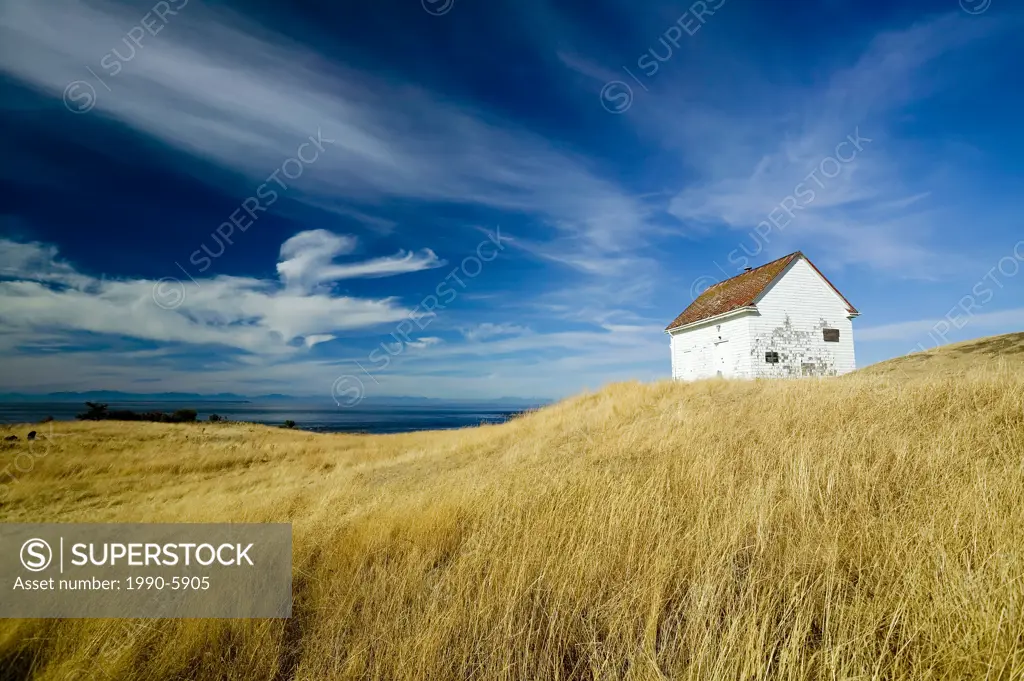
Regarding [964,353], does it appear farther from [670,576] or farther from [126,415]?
[126,415]

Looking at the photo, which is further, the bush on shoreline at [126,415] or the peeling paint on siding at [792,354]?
the bush on shoreline at [126,415]

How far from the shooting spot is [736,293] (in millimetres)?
21625

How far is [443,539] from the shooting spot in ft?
13.9

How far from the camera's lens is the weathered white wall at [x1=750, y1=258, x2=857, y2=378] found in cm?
1966

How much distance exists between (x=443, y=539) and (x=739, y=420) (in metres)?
6.25

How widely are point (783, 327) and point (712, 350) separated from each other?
131 inches

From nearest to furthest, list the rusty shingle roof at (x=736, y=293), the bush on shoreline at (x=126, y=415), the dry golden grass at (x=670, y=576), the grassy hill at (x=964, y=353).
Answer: the dry golden grass at (x=670, y=576)
the rusty shingle roof at (x=736, y=293)
the grassy hill at (x=964, y=353)
the bush on shoreline at (x=126, y=415)

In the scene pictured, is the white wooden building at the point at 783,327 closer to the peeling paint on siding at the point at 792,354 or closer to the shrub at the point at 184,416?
the peeling paint on siding at the point at 792,354

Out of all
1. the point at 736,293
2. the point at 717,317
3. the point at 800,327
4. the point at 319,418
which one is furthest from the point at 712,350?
the point at 319,418

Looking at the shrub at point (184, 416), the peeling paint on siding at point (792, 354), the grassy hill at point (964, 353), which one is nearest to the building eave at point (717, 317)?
the peeling paint on siding at point (792, 354)

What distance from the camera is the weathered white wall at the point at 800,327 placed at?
19656 mm

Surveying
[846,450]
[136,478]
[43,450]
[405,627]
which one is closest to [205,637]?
[405,627]

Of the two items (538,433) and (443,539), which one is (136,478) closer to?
(538,433)

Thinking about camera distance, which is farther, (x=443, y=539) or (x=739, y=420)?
(x=739, y=420)
